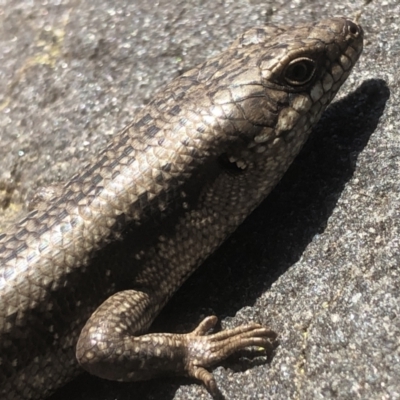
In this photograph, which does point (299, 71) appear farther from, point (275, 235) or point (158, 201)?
point (158, 201)

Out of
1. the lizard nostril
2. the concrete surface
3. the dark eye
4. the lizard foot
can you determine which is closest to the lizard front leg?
the lizard foot

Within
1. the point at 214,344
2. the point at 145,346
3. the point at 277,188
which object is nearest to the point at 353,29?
the point at 277,188

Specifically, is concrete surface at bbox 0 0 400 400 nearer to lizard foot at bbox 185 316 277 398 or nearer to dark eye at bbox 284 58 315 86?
lizard foot at bbox 185 316 277 398

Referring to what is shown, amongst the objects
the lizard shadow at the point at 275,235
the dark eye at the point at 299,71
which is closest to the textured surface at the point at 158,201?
the dark eye at the point at 299,71

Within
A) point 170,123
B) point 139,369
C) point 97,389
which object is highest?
point 170,123

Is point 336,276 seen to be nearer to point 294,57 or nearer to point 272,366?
point 272,366

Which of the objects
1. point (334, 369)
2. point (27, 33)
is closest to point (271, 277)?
point (334, 369)
